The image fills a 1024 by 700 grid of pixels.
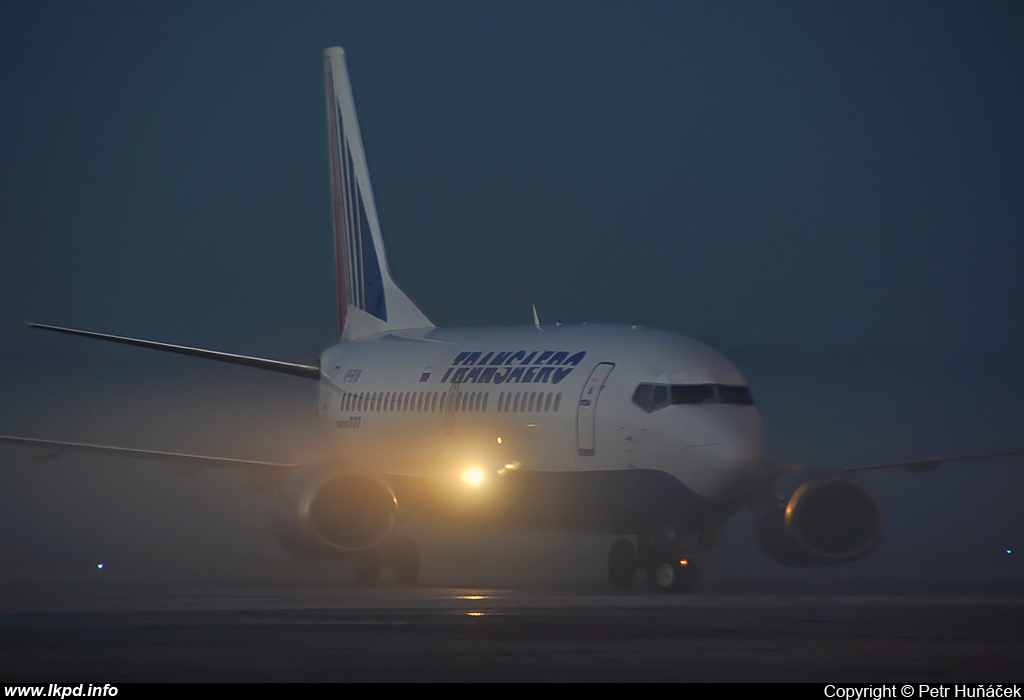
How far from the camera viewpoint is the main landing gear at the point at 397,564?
30922 millimetres

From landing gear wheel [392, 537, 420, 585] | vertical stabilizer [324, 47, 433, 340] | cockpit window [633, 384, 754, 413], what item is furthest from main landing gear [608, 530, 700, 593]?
vertical stabilizer [324, 47, 433, 340]

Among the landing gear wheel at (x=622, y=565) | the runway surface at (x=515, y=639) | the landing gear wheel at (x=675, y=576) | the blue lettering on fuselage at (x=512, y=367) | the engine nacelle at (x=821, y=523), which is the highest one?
the blue lettering on fuselage at (x=512, y=367)

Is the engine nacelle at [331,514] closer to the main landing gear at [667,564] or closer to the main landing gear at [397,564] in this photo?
the main landing gear at [397,564]

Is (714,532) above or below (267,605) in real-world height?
above

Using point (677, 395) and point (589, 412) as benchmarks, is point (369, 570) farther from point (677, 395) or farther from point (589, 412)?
point (677, 395)

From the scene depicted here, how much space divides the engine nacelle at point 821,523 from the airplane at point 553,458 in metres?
0.02

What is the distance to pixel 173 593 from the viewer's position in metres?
26.3

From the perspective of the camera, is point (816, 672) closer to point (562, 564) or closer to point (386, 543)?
point (386, 543)

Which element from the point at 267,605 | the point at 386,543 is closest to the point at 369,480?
the point at 386,543

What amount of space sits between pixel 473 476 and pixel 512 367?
1875mm

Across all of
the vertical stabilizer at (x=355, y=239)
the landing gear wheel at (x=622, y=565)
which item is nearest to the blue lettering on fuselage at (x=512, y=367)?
the landing gear wheel at (x=622, y=565)
